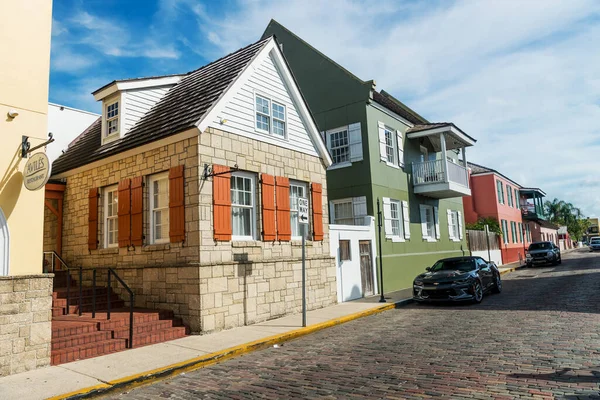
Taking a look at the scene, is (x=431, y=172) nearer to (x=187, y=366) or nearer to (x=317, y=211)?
(x=317, y=211)

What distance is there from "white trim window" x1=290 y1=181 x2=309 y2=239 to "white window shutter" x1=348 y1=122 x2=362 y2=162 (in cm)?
481

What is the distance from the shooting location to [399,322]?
35.0 ft

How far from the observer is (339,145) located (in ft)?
61.0

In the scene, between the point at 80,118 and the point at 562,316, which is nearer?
the point at 562,316

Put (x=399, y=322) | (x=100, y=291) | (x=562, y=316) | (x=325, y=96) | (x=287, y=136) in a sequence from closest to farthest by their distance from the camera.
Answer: (x=562, y=316)
(x=399, y=322)
(x=100, y=291)
(x=287, y=136)
(x=325, y=96)

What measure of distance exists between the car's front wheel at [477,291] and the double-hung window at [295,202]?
5578 millimetres

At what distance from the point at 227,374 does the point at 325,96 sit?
1461 centimetres

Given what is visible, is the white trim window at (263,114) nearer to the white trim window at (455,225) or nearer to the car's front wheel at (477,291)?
the car's front wheel at (477,291)

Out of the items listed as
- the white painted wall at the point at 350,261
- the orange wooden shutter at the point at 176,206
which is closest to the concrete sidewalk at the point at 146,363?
the orange wooden shutter at the point at 176,206

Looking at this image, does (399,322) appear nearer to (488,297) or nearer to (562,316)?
(562,316)

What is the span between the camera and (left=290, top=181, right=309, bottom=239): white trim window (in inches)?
516

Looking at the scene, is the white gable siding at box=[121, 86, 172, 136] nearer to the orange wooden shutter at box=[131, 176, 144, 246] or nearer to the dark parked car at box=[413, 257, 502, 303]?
the orange wooden shutter at box=[131, 176, 144, 246]

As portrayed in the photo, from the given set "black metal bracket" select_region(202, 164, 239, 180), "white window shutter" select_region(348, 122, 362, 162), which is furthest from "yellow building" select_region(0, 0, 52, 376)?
"white window shutter" select_region(348, 122, 362, 162)

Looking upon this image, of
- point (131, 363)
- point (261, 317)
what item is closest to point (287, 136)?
point (261, 317)
